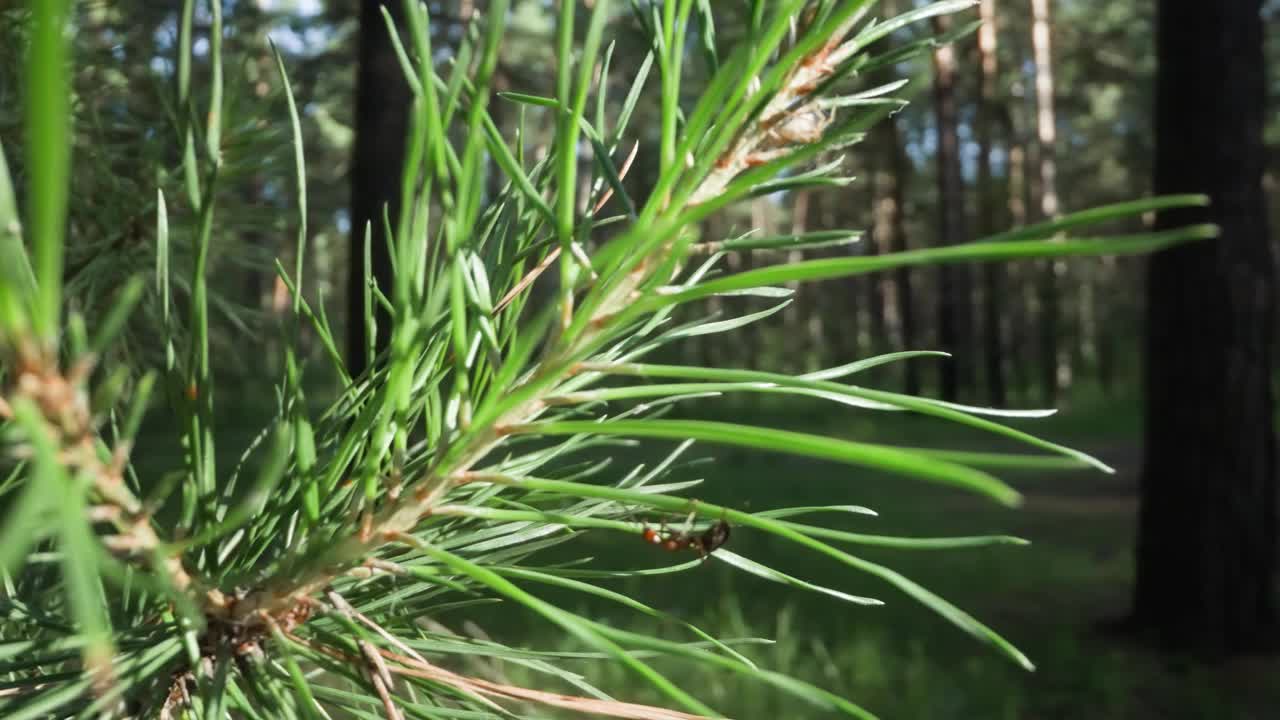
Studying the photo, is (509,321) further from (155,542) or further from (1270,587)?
(1270,587)

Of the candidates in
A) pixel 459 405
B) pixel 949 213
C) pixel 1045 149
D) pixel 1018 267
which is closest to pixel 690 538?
pixel 459 405

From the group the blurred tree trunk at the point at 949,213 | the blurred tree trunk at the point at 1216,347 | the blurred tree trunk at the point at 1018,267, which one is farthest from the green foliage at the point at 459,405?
the blurred tree trunk at the point at 1018,267

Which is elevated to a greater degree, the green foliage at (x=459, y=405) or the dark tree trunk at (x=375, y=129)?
the dark tree trunk at (x=375, y=129)

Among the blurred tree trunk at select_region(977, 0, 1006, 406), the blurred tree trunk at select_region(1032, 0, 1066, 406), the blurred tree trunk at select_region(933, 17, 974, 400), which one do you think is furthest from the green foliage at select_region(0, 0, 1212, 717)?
the blurred tree trunk at select_region(1032, 0, 1066, 406)

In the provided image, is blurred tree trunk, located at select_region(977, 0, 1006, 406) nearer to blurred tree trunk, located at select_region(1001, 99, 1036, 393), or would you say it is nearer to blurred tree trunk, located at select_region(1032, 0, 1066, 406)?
blurred tree trunk, located at select_region(1001, 99, 1036, 393)

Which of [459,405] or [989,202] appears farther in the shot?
[989,202]

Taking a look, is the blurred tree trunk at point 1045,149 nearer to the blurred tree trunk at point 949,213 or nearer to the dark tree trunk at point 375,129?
the blurred tree trunk at point 949,213

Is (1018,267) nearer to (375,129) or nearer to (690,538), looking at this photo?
(375,129)
